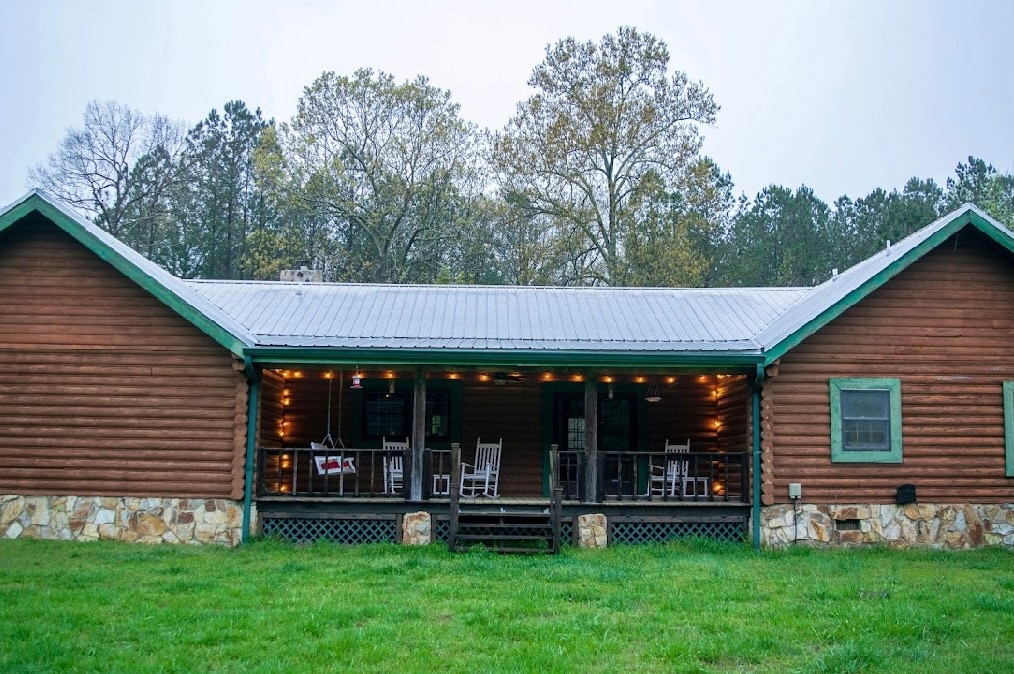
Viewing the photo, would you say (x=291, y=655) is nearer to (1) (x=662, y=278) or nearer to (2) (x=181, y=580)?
(2) (x=181, y=580)

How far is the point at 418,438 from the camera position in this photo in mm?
13430

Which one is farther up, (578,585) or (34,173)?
(34,173)

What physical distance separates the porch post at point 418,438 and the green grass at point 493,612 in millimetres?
1329

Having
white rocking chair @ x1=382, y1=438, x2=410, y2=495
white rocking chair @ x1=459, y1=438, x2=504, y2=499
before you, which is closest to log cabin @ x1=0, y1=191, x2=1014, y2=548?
white rocking chair @ x1=382, y1=438, x2=410, y2=495

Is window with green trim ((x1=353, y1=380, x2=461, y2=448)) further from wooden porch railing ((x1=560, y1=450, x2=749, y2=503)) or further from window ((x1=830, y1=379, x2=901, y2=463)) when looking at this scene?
window ((x1=830, y1=379, x2=901, y2=463))

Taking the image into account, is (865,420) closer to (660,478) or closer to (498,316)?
A: (660,478)

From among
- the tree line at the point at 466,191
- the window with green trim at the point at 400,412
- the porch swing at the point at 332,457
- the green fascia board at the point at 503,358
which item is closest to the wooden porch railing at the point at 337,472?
the porch swing at the point at 332,457

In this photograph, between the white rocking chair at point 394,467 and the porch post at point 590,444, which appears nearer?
the porch post at point 590,444

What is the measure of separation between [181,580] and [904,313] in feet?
33.4

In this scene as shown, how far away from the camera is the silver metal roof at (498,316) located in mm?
13492

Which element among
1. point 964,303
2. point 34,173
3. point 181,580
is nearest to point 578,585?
point 181,580

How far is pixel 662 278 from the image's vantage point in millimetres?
26359

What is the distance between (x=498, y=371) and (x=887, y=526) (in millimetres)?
5841

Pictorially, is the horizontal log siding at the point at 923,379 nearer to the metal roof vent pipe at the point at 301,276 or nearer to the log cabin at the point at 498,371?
the log cabin at the point at 498,371
